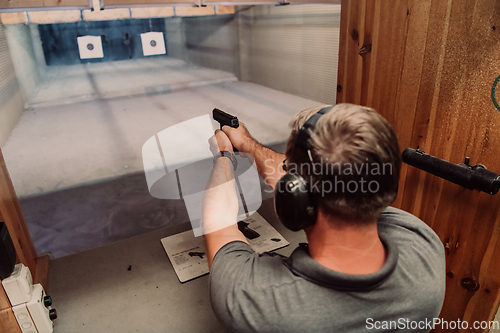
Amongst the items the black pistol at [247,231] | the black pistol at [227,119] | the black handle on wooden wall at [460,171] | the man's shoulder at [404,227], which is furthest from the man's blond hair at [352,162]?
the black pistol at [247,231]

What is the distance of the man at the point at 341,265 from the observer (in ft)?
1.61

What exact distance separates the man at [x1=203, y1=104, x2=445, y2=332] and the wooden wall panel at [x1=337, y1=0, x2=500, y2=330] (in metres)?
0.35

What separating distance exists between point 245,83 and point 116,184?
444 cm

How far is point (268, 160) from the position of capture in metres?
1.09

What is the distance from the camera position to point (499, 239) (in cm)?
81

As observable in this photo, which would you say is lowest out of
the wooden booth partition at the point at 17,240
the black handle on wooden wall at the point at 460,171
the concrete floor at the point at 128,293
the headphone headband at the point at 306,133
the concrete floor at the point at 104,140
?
the concrete floor at the point at 104,140

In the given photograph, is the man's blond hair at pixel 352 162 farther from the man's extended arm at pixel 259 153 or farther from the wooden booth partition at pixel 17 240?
the wooden booth partition at pixel 17 240

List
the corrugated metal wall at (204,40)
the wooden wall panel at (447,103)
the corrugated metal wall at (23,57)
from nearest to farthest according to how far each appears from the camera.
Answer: the wooden wall panel at (447,103) < the corrugated metal wall at (23,57) < the corrugated metal wall at (204,40)

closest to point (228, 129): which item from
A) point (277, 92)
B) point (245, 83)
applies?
point (277, 92)

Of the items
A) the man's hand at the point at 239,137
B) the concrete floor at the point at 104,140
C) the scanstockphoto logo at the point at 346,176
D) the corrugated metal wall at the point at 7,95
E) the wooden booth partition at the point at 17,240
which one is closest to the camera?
the scanstockphoto logo at the point at 346,176

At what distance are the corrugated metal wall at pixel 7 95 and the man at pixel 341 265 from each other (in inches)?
159

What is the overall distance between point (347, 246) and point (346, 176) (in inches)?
5.2

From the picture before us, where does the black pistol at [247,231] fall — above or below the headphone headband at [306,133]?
below

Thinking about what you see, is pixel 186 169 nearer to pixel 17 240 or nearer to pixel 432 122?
pixel 17 240
